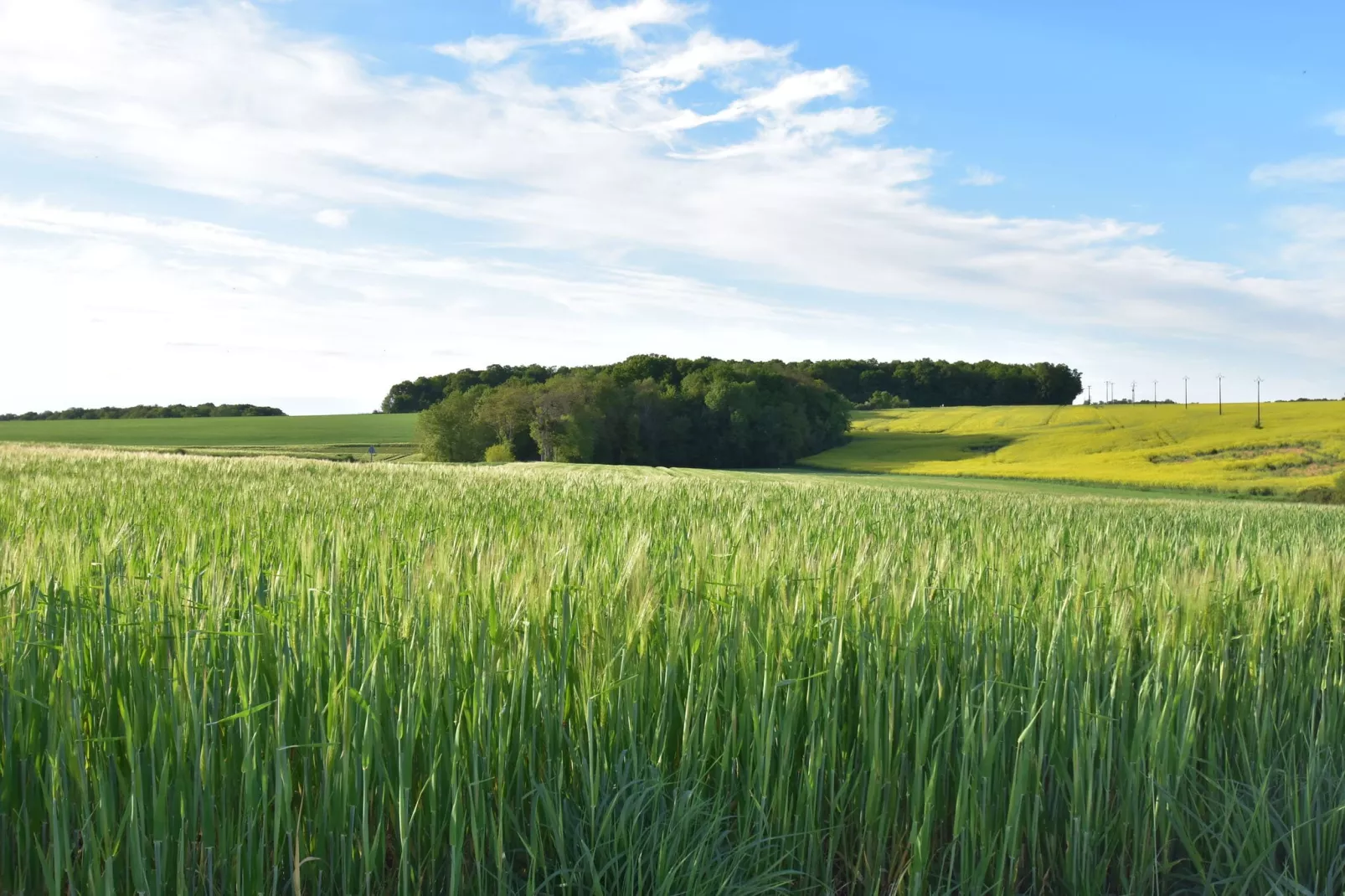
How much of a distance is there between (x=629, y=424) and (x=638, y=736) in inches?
2486

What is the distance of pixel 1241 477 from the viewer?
42.0 meters

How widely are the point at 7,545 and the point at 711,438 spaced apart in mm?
64337

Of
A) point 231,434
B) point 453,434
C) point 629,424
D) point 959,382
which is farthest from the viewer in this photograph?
point 959,382

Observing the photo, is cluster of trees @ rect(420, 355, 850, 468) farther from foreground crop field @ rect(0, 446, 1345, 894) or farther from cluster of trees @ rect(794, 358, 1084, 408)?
foreground crop field @ rect(0, 446, 1345, 894)

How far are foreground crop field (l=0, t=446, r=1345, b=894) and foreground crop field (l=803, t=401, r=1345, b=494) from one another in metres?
42.8

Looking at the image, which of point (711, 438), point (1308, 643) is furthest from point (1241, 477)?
point (1308, 643)

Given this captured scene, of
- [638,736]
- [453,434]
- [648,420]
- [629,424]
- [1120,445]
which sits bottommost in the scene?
[1120,445]

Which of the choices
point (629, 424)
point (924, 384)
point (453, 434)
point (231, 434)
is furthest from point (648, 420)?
point (924, 384)

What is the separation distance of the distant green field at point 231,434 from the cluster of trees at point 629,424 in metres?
8.12

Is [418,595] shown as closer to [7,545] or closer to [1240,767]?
[7,545]

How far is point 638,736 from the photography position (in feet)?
6.88

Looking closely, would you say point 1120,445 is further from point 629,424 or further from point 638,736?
point 638,736

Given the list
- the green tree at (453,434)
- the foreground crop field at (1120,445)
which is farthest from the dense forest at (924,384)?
the green tree at (453,434)

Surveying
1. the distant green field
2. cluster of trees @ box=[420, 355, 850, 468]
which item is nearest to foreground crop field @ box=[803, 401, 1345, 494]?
cluster of trees @ box=[420, 355, 850, 468]
